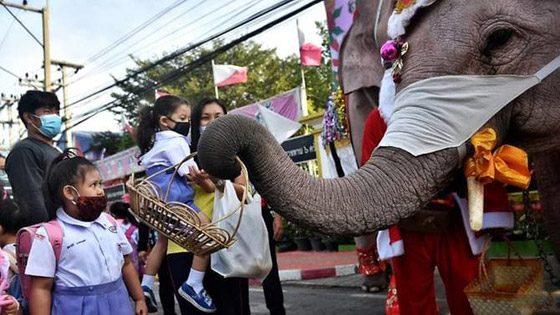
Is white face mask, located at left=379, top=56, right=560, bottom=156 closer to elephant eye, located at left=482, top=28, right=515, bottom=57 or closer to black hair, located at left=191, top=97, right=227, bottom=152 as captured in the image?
elephant eye, located at left=482, top=28, right=515, bottom=57

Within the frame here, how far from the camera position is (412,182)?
1.95 m

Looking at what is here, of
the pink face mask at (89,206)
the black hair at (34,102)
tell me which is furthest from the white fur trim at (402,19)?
the black hair at (34,102)

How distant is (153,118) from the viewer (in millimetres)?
3377

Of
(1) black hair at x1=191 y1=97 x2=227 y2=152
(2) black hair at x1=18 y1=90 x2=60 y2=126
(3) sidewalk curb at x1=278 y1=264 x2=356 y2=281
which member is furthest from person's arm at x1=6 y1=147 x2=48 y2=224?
(3) sidewalk curb at x1=278 y1=264 x2=356 y2=281

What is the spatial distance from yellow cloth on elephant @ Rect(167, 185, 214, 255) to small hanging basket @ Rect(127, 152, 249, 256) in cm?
63

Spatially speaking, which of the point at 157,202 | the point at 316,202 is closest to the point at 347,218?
the point at 316,202

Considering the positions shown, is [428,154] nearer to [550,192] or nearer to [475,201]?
[475,201]

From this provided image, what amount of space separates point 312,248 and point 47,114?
7.84 m

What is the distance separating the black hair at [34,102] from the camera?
3.48 meters

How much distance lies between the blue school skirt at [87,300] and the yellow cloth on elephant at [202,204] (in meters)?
0.52

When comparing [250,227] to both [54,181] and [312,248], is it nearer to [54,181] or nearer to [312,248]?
[54,181]

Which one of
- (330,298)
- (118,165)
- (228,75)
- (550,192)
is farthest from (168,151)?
(118,165)

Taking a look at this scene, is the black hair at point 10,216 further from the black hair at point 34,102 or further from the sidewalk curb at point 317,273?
the sidewalk curb at point 317,273

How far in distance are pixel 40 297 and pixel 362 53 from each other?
282 cm
